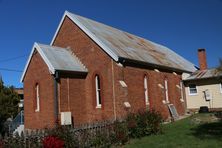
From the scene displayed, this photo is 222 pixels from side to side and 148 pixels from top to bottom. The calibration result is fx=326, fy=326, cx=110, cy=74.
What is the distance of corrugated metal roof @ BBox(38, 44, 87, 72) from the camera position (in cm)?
2324

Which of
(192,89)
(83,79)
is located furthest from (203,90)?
(83,79)

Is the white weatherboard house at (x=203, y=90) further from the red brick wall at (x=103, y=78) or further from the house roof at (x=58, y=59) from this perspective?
the house roof at (x=58, y=59)

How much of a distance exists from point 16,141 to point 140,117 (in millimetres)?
8012

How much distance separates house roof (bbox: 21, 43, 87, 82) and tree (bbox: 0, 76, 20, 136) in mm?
5730

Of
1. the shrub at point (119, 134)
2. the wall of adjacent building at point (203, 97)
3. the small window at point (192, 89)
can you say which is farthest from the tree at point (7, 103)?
the small window at point (192, 89)

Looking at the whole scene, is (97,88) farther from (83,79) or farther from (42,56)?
(42,56)

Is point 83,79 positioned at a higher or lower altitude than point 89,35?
lower

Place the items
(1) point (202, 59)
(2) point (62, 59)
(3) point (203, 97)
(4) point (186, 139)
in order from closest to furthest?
(4) point (186, 139) < (2) point (62, 59) < (3) point (203, 97) < (1) point (202, 59)

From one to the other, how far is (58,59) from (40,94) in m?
2.93

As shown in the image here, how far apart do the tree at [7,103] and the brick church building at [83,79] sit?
517cm

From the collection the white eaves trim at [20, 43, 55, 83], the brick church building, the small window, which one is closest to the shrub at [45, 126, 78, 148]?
the brick church building

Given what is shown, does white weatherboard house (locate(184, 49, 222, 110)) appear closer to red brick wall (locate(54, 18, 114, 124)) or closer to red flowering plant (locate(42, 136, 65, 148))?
red brick wall (locate(54, 18, 114, 124))

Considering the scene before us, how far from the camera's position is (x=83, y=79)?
83.0 ft

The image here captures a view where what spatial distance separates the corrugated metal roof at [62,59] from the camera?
2324 centimetres
